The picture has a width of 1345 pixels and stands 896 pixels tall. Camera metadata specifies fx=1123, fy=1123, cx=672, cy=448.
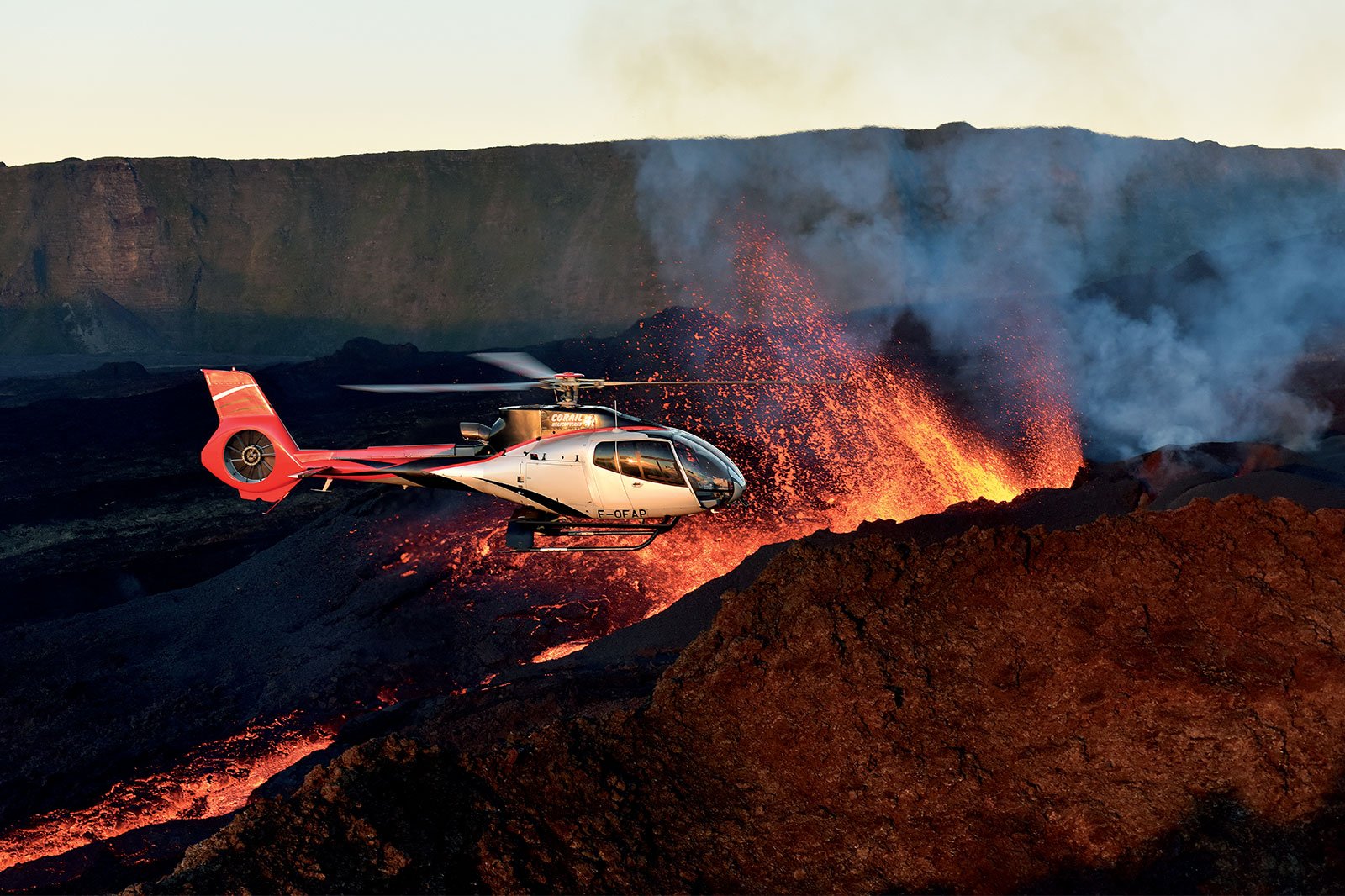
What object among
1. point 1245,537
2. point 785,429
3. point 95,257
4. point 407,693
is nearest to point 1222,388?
point 785,429

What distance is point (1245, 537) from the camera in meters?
10.5

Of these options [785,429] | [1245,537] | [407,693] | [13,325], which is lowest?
[407,693]

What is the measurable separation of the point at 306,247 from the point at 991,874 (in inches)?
2656

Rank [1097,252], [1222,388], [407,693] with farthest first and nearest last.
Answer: [1097,252] → [1222,388] → [407,693]

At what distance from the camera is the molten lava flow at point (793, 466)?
→ 770 inches

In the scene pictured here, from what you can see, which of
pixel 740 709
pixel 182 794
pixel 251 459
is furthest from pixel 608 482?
pixel 182 794

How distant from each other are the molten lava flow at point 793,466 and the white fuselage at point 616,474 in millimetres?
3840

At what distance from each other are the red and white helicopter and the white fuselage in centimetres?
1

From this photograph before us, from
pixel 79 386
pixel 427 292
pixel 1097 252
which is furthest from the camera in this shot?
pixel 427 292

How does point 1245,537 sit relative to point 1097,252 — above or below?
below

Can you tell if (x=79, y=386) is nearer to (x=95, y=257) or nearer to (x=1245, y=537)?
(x=95, y=257)

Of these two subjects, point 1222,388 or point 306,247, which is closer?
point 1222,388

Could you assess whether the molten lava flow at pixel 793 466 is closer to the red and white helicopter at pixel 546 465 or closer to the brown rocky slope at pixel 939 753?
the red and white helicopter at pixel 546 465

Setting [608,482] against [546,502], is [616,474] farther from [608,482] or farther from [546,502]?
[546,502]
